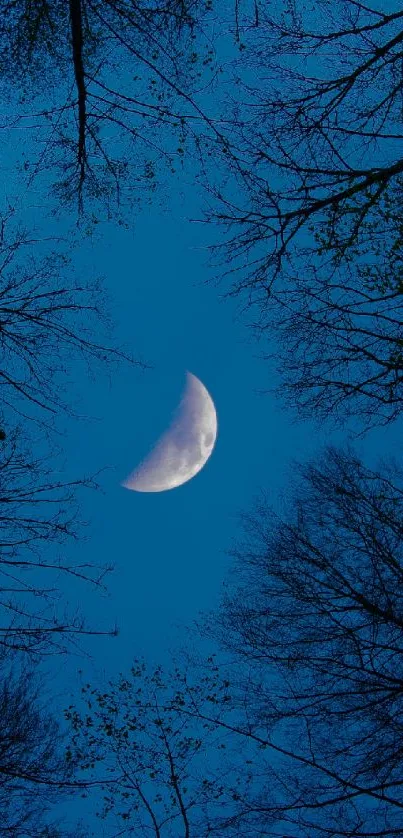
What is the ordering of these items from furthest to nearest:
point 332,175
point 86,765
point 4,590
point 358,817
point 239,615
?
point 86,765 < point 239,615 < point 358,817 < point 332,175 < point 4,590

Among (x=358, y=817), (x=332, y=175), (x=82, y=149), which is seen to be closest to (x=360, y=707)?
(x=358, y=817)

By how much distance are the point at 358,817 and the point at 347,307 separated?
17.0ft

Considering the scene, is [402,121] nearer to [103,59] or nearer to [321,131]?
[321,131]

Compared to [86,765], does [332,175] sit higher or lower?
higher

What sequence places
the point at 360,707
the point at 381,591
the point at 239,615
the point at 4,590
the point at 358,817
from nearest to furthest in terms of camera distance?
the point at 4,590 < the point at 358,817 < the point at 360,707 < the point at 381,591 < the point at 239,615

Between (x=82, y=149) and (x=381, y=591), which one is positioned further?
(x=381, y=591)

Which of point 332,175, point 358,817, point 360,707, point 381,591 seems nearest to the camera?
point 332,175

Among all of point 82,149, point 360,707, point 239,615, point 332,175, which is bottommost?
point 360,707

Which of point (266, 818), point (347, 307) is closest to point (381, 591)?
point (266, 818)

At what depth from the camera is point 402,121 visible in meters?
5.09

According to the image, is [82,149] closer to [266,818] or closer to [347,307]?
[347,307]

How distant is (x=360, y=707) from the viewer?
5789 millimetres

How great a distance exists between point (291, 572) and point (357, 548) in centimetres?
92

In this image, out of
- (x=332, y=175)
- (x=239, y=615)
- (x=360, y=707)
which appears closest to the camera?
(x=332, y=175)
